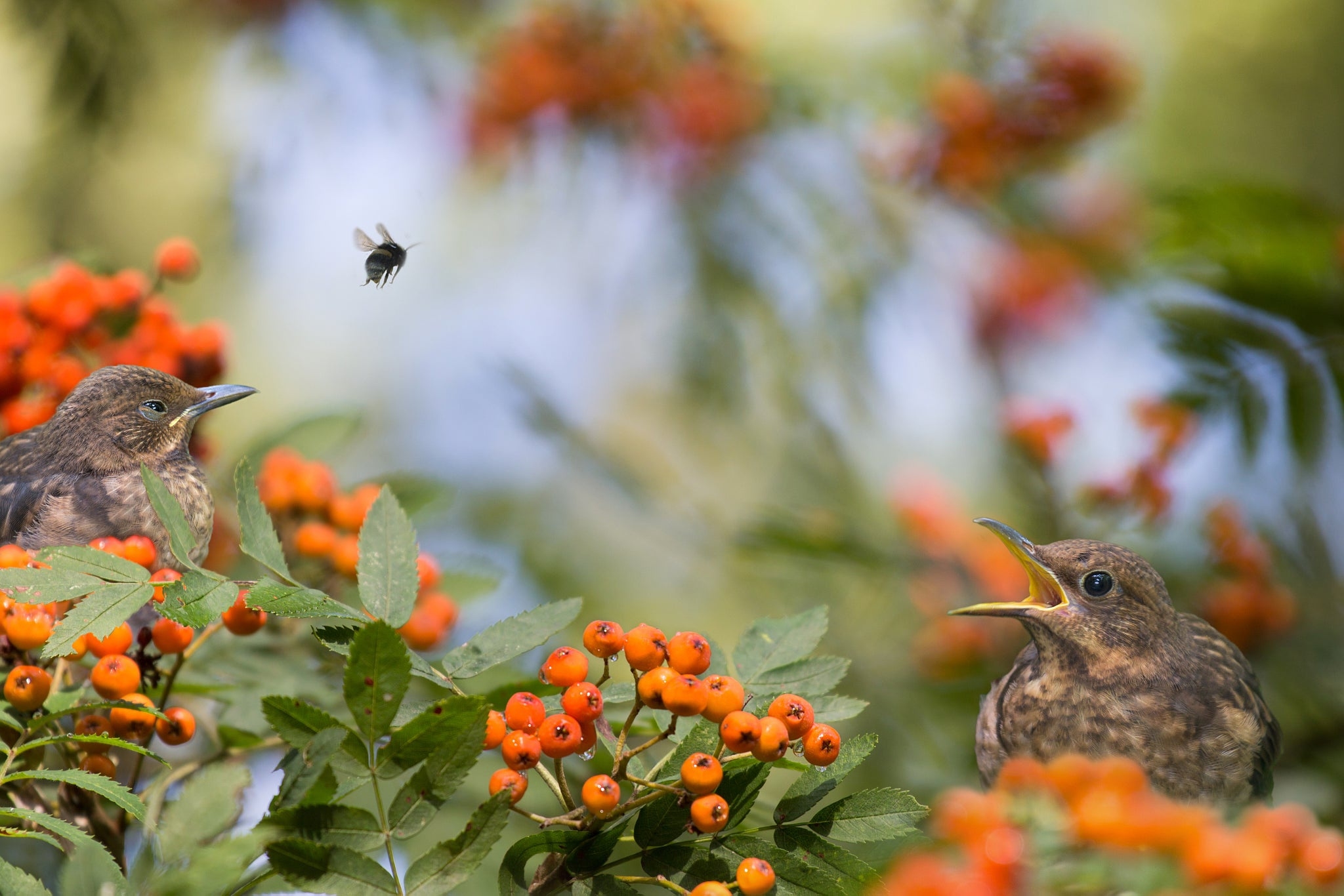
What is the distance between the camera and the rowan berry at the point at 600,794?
51.7 inches

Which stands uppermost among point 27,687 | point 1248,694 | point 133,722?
point 27,687

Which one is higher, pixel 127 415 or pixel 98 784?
pixel 127 415

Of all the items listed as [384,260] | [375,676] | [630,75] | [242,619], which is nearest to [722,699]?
[375,676]

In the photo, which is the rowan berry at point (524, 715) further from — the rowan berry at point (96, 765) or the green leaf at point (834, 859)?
the rowan berry at point (96, 765)

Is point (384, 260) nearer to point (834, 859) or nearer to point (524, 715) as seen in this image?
point (524, 715)

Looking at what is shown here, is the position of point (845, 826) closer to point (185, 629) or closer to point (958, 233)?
point (185, 629)

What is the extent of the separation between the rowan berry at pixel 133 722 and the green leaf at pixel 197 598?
0.24 m

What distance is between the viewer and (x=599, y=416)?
24.3 ft

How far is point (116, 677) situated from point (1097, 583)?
1.49m

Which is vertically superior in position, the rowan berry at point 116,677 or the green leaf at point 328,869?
the rowan berry at point 116,677

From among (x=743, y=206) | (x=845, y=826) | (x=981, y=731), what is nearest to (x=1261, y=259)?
(x=981, y=731)

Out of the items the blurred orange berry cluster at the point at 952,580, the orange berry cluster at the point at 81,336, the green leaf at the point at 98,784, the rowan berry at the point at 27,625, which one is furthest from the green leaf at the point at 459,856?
the blurred orange berry cluster at the point at 952,580

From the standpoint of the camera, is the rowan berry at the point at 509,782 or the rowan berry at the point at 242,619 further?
the rowan berry at the point at 242,619

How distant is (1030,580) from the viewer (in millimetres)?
1893
